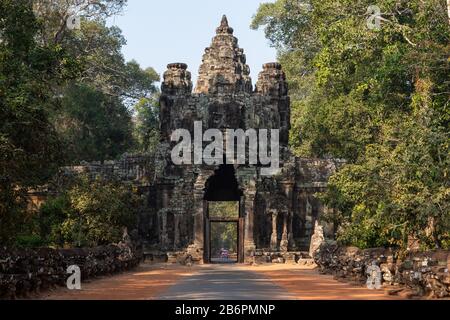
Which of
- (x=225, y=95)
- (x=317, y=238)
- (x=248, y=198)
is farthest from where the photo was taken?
(x=225, y=95)

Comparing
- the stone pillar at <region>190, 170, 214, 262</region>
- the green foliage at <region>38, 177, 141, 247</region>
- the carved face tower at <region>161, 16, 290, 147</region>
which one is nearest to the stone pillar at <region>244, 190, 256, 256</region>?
the stone pillar at <region>190, 170, 214, 262</region>

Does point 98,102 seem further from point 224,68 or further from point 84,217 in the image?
point 84,217

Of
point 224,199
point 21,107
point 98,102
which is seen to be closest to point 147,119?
point 98,102

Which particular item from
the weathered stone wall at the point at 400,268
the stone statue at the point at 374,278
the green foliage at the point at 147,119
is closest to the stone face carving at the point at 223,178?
the weathered stone wall at the point at 400,268

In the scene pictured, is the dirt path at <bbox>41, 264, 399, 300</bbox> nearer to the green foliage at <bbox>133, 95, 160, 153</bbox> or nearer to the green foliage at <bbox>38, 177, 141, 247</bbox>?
the green foliage at <bbox>38, 177, 141, 247</bbox>

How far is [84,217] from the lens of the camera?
35875 millimetres

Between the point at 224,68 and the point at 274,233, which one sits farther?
the point at 224,68

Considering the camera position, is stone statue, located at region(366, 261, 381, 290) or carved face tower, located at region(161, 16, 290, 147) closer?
stone statue, located at region(366, 261, 381, 290)

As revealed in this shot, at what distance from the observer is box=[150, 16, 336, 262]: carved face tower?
42094 millimetres

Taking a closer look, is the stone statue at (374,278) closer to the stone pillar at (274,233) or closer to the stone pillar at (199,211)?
the stone pillar at (199,211)

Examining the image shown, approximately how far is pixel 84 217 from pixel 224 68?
17.5 metres

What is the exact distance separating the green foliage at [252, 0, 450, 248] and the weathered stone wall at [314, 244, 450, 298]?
40.0 inches

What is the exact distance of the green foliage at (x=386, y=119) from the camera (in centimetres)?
2347

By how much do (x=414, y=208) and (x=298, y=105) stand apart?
3813 cm
